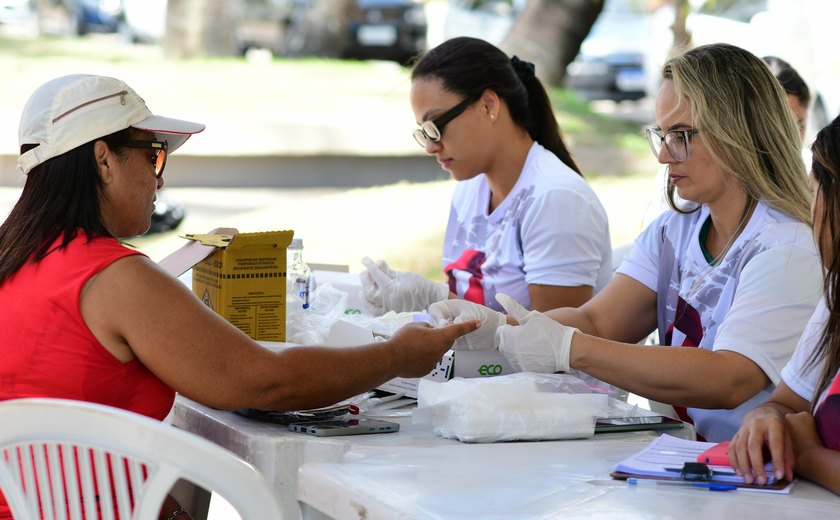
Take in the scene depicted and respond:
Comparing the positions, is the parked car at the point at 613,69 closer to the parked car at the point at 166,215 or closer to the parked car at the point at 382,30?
the parked car at the point at 382,30

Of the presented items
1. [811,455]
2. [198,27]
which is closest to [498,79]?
[811,455]

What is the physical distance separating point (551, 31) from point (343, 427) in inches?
331

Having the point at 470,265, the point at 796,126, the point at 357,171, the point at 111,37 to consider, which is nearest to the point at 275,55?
the point at 111,37

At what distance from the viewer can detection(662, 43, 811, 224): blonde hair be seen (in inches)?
92.0

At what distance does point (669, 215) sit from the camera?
2656 mm

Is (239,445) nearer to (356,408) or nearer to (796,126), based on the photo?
(356,408)

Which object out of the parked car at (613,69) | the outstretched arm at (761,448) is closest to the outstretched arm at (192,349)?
the outstretched arm at (761,448)

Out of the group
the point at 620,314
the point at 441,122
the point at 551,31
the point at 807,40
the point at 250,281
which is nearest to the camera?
the point at 250,281

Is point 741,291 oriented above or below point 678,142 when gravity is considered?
below

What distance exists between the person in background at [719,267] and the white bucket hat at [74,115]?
0.78 metres

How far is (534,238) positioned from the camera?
304cm

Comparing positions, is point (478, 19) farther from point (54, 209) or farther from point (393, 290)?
point (54, 209)

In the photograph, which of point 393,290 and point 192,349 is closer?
point 192,349

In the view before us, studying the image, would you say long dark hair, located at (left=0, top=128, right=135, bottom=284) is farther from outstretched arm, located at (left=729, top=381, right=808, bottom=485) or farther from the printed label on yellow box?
outstretched arm, located at (left=729, top=381, right=808, bottom=485)
